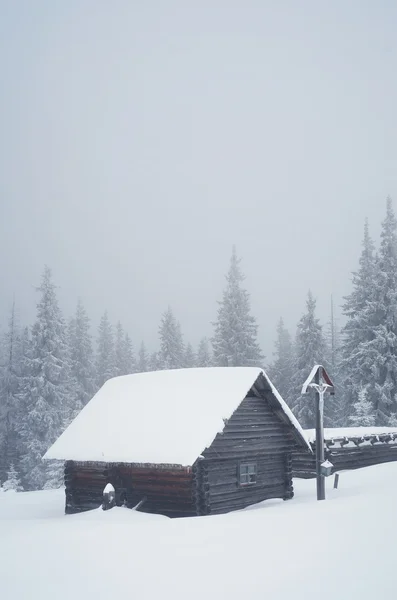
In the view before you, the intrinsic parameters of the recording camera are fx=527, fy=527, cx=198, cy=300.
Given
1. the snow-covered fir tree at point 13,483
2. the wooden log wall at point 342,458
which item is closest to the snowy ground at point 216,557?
the wooden log wall at point 342,458

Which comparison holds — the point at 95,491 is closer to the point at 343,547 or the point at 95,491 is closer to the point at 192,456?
the point at 192,456

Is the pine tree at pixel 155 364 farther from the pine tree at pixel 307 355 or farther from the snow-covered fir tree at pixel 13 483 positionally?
the snow-covered fir tree at pixel 13 483

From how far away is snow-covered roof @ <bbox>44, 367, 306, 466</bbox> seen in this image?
53.8ft

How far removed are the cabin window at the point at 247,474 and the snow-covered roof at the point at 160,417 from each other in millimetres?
2235

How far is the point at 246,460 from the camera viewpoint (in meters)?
18.8

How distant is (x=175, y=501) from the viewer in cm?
1702

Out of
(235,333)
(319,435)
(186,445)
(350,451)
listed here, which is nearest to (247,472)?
(319,435)

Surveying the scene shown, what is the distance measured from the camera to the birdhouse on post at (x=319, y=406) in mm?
16656

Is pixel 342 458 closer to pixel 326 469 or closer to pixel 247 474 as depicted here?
pixel 247 474

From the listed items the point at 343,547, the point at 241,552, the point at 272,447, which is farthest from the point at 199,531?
the point at 272,447

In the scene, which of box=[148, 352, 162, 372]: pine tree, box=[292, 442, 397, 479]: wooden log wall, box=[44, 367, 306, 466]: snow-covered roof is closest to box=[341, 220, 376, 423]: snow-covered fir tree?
box=[292, 442, 397, 479]: wooden log wall

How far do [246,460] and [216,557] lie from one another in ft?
31.7

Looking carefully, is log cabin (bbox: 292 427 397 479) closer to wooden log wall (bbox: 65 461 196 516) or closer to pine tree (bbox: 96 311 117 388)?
wooden log wall (bbox: 65 461 196 516)

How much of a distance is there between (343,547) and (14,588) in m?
5.61
